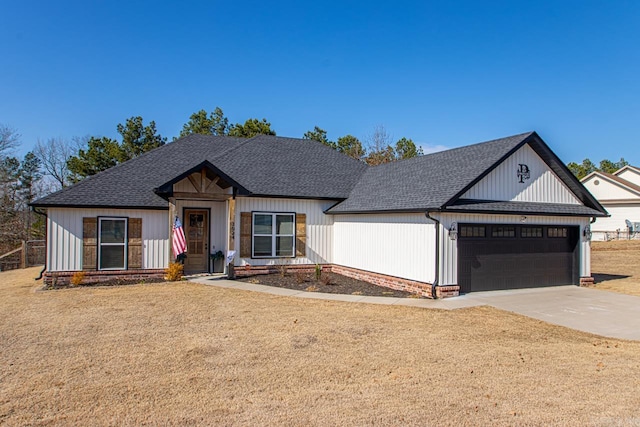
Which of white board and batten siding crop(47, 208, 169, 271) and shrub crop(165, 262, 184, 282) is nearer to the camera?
white board and batten siding crop(47, 208, 169, 271)

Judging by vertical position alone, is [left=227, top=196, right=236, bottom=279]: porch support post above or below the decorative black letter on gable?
below

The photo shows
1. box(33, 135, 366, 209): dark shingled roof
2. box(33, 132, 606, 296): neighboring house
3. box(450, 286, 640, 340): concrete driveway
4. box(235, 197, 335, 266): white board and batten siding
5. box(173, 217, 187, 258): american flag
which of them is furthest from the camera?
box(235, 197, 335, 266): white board and batten siding

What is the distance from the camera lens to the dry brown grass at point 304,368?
15.5ft

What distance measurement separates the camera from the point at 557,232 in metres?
14.7

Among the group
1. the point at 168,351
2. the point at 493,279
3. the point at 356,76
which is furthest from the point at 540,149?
the point at 168,351

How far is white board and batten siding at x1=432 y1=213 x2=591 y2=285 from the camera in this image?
39.5 ft

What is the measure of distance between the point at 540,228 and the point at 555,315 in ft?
16.0

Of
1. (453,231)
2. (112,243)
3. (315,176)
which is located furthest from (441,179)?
(112,243)

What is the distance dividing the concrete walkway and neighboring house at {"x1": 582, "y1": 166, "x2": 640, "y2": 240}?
77.3 ft

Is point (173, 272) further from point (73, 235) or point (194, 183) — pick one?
point (73, 235)

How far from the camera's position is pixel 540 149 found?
13836mm

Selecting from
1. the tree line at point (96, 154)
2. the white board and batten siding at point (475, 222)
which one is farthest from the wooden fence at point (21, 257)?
the white board and batten siding at point (475, 222)

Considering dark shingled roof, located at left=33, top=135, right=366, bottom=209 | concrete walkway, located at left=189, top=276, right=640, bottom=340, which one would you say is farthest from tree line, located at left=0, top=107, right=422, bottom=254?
concrete walkway, located at left=189, top=276, right=640, bottom=340

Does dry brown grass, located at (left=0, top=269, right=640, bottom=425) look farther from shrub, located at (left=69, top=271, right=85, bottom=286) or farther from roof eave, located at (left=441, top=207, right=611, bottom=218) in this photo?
shrub, located at (left=69, top=271, right=85, bottom=286)
